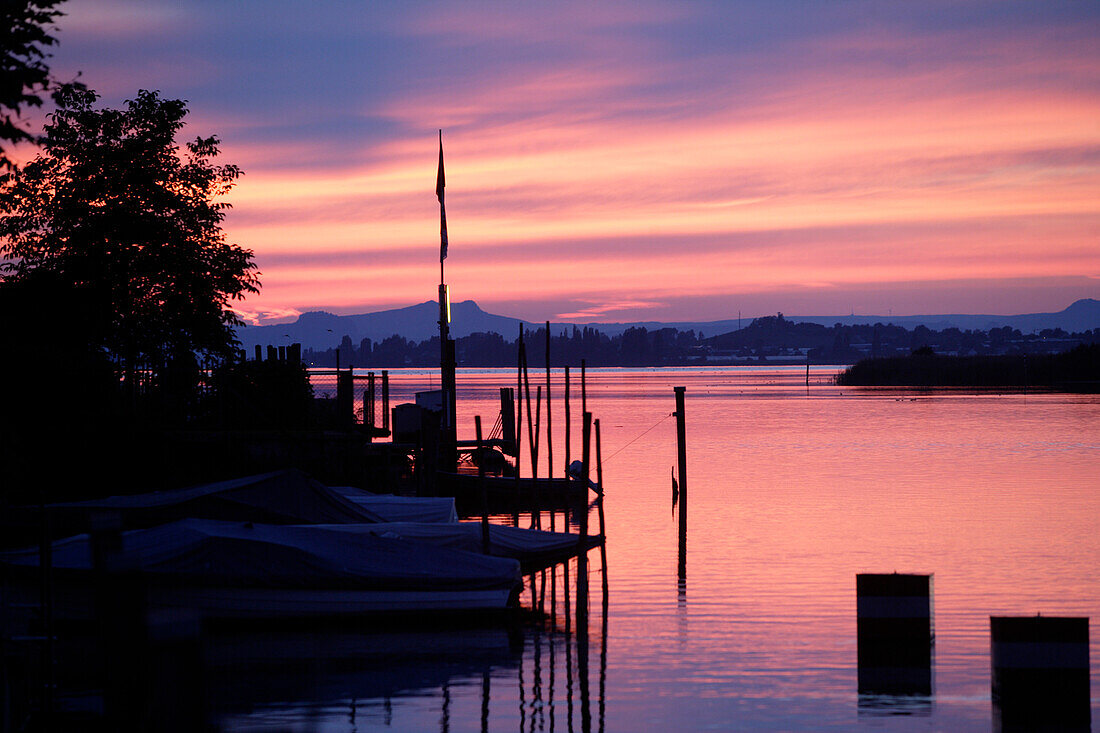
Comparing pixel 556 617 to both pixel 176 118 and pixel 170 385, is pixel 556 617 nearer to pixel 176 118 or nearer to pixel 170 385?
pixel 170 385

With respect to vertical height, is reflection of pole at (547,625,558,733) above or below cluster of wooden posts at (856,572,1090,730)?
below

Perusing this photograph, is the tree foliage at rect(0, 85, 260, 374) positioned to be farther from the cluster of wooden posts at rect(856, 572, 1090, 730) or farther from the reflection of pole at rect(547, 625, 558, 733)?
the cluster of wooden posts at rect(856, 572, 1090, 730)

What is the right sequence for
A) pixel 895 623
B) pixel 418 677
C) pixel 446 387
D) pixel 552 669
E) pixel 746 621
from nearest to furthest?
pixel 895 623 < pixel 418 677 < pixel 552 669 < pixel 746 621 < pixel 446 387

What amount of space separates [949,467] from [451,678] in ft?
141

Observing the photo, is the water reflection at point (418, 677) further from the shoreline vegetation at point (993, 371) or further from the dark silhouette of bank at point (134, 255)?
the shoreline vegetation at point (993, 371)

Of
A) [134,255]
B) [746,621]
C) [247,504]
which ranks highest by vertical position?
[134,255]

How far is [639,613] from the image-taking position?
76.9ft

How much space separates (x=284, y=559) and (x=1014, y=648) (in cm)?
1181

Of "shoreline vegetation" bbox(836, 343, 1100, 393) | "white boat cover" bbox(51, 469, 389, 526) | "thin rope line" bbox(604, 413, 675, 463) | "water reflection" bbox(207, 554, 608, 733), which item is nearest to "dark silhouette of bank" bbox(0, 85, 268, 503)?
"white boat cover" bbox(51, 469, 389, 526)

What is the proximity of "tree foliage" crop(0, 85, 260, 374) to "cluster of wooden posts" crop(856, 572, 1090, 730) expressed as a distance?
25949 mm

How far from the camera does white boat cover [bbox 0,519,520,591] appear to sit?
20.0 meters

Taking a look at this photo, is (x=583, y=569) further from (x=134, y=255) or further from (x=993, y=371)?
(x=993, y=371)

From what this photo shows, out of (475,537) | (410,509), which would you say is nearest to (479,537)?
(475,537)

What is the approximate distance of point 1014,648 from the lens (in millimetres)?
12297
